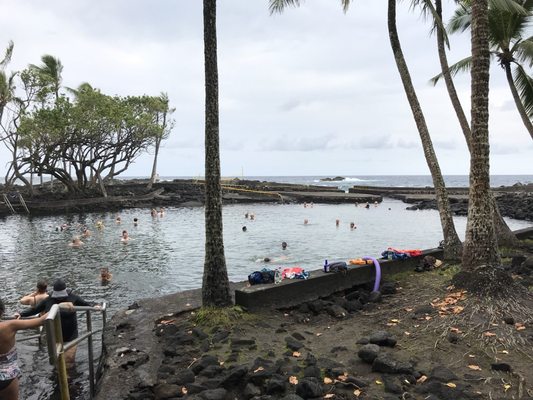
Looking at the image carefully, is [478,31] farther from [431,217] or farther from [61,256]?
[431,217]

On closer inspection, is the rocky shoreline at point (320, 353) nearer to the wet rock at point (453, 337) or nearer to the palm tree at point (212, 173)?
the wet rock at point (453, 337)

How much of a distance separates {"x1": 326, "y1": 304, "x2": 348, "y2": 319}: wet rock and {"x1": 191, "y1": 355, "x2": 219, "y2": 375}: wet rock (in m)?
2.97

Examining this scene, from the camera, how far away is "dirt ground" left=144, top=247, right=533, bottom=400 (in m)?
5.26

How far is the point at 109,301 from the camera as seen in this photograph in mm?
12633

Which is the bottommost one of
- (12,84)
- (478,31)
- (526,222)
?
(526,222)

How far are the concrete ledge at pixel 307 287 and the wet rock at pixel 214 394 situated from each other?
9.79 ft

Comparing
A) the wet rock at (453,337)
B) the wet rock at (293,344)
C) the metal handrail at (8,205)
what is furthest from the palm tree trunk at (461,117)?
the metal handrail at (8,205)

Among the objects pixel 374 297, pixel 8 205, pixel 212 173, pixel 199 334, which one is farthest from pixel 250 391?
pixel 8 205

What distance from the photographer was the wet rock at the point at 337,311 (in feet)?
27.4

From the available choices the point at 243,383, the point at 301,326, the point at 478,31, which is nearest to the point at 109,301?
the point at 301,326

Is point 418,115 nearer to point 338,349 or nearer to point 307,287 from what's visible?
point 307,287

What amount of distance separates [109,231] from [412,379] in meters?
25.5

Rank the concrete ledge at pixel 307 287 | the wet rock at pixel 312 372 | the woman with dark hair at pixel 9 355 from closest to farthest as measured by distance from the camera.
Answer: the woman with dark hair at pixel 9 355, the wet rock at pixel 312 372, the concrete ledge at pixel 307 287

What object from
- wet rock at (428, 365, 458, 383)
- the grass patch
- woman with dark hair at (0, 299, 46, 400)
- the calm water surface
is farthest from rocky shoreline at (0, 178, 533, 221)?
woman with dark hair at (0, 299, 46, 400)
